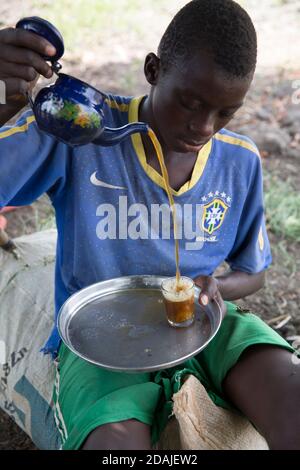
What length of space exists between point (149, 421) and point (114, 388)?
138 mm

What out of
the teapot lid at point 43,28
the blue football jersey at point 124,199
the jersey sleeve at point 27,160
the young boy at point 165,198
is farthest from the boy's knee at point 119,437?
the teapot lid at point 43,28

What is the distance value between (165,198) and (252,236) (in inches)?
17.0

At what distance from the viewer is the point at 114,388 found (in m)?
1.65

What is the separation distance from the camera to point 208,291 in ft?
5.98

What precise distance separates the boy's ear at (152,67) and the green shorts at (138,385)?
0.81 meters

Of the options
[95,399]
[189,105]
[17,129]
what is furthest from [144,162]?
[95,399]

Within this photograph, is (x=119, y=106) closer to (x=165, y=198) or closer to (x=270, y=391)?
(x=165, y=198)

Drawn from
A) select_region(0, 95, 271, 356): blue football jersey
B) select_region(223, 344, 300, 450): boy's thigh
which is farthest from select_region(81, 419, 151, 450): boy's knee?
select_region(0, 95, 271, 356): blue football jersey

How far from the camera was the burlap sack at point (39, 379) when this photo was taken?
168 cm

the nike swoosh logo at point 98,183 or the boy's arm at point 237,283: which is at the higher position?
the nike swoosh logo at point 98,183

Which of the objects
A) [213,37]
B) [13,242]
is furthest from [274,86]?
[213,37]

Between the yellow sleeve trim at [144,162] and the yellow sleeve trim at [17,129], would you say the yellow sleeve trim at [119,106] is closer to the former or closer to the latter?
the yellow sleeve trim at [144,162]
